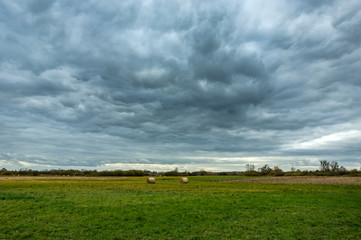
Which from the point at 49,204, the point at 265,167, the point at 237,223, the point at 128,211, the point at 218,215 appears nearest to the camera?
the point at 237,223

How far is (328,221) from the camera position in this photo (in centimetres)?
1617

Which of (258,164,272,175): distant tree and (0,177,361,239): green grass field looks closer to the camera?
(0,177,361,239): green grass field

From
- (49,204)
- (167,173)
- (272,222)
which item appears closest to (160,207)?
(272,222)

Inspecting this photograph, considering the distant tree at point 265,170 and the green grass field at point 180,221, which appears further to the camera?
the distant tree at point 265,170

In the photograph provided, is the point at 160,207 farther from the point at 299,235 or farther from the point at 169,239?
the point at 299,235

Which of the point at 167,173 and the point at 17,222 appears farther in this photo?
the point at 167,173

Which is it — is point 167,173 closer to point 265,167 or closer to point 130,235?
point 265,167

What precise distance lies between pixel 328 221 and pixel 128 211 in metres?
14.6

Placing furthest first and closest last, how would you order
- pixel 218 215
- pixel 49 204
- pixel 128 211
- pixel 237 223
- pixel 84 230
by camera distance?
pixel 49 204 < pixel 128 211 < pixel 218 215 < pixel 237 223 < pixel 84 230

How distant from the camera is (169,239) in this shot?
13.0 metres

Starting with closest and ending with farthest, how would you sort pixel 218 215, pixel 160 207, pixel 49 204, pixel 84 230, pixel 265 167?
pixel 84 230, pixel 218 215, pixel 160 207, pixel 49 204, pixel 265 167

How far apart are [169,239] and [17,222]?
427 inches

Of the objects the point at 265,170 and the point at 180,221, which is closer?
the point at 180,221

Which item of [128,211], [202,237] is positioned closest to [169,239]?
[202,237]
